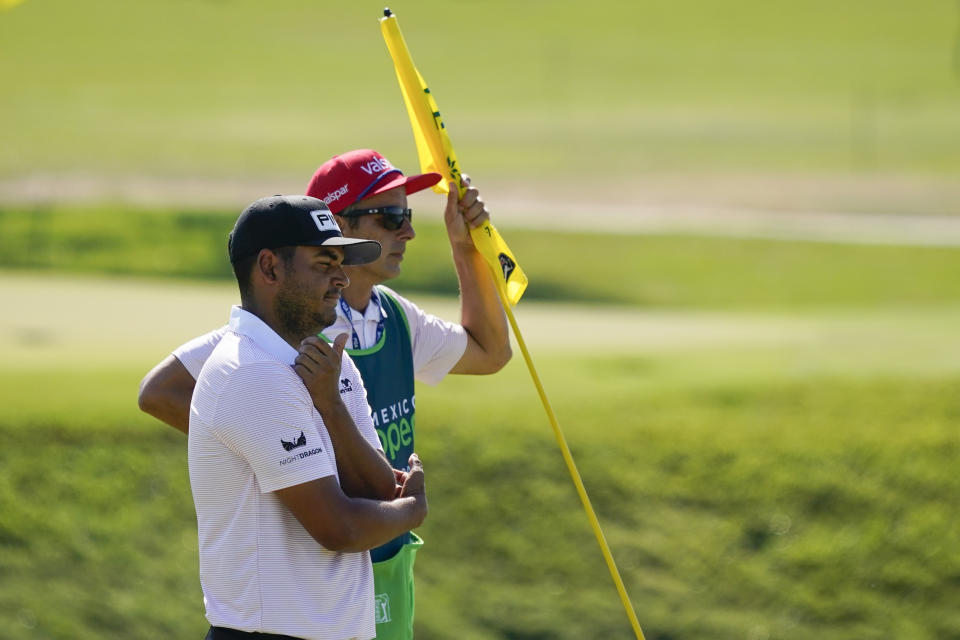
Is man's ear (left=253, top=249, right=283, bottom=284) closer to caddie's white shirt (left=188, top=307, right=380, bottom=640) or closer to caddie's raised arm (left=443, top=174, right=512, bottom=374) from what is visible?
caddie's white shirt (left=188, top=307, right=380, bottom=640)

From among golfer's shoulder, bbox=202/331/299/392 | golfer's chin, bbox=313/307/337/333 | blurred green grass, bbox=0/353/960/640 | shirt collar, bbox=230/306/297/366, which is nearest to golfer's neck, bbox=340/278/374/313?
golfer's chin, bbox=313/307/337/333

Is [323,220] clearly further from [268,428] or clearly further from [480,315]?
[480,315]

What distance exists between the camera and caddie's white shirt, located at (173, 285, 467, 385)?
13.6 ft

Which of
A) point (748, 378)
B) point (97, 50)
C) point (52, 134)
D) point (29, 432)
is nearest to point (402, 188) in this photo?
point (29, 432)

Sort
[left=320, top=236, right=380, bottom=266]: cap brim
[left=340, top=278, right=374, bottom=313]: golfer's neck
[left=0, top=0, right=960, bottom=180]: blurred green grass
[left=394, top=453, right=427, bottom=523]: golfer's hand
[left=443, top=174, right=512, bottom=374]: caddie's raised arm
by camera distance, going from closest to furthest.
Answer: [left=320, top=236, right=380, bottom=266]: cap brim, [left=394, top=453, right=427, bottom=523]: golfer's hand, [left=340, top=278, right=374, bottom=313]: golfer's neck, [left=443, top=174, right=512, bottom=374]: caddie's raised arm, [left=0, top=0, right=960, bottom=180]: blurred green grass

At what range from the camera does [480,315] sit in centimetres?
480

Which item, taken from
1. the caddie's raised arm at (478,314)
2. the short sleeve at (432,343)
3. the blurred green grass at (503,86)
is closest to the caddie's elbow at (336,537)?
the short sleeve at (432,343)

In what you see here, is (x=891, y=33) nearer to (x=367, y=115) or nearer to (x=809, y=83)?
(x=809, y=83)

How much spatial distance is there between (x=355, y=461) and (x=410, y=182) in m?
1.47

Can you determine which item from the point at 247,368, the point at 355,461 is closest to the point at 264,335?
the point at 247,368

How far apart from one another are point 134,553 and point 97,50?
2709 cm

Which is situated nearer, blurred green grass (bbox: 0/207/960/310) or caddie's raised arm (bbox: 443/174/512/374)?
caddie's raised arm (bbox: 443/174/512/374)

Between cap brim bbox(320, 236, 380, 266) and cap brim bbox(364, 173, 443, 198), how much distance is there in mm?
828

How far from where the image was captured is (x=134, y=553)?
24.8ft
